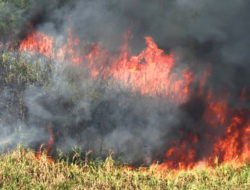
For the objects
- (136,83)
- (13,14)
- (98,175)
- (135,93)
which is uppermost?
(13,14)

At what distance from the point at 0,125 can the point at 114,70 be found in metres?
2.15

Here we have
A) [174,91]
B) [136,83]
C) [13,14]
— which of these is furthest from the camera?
[13,14]

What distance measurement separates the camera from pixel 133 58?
5.39 meters

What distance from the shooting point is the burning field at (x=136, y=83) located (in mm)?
5070

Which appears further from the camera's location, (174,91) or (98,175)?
(174,91)

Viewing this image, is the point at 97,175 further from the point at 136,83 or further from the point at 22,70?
the point at 22,70

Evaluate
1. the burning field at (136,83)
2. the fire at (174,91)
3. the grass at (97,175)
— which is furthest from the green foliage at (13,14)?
the grass at (97,175)

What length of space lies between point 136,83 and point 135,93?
0.18 meters

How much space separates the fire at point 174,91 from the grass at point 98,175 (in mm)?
277

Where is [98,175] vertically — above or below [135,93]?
below

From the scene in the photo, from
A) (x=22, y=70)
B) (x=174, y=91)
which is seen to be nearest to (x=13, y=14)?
(x=22, y=70)

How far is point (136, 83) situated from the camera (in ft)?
17.6

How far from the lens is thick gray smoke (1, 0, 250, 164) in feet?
16.7

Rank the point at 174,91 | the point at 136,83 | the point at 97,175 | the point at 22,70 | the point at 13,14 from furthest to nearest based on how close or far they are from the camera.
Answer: the point at 13,14, the point at 22,70, the point at 136,83, the point at 174,91, the point at 97,175
